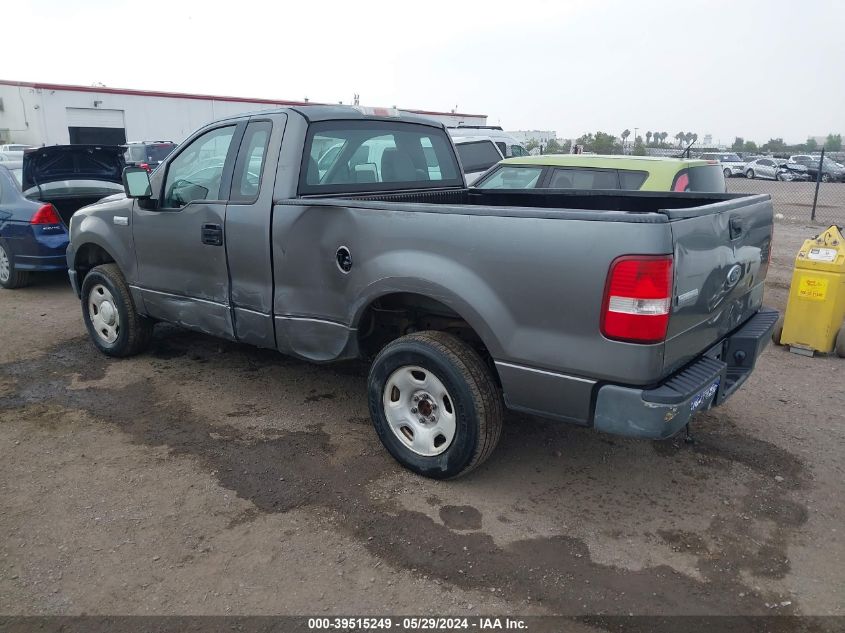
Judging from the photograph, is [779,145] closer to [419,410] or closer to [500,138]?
[500,138]

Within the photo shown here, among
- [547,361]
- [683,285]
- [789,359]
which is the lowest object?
[789,359]

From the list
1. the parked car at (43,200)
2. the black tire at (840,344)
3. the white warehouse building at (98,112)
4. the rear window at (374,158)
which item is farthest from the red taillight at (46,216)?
the white warehouse building at (98,112)

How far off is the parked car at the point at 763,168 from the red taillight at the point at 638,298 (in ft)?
120

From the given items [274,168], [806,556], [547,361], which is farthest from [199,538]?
[806,556]

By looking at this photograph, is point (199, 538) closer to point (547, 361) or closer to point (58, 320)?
point (547, 361)

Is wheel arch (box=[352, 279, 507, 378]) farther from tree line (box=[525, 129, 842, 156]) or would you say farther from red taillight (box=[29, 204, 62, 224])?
tree line (box=[525, 129, 842, 156])

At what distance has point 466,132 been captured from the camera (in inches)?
532

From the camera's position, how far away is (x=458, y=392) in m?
3.34

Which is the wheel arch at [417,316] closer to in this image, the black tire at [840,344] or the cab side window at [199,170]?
the cab side window at [199,170]

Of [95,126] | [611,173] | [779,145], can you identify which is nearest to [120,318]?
[611,173]

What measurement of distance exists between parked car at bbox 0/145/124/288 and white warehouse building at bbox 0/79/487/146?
2121cm

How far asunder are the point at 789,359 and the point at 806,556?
317cm

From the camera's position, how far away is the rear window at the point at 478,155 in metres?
11.4

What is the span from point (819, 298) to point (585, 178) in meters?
2.54
